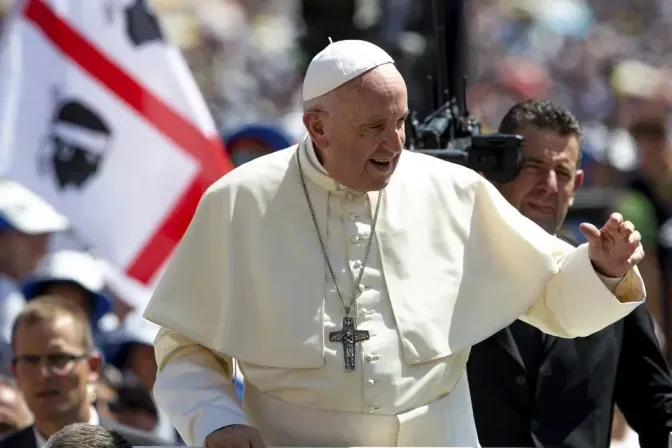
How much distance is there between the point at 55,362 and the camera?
22.6 ft

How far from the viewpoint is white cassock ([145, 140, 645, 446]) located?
4977mm

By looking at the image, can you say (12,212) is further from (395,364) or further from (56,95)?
(395,364)

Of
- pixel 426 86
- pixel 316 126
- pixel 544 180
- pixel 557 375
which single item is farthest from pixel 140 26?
pixel 316 126

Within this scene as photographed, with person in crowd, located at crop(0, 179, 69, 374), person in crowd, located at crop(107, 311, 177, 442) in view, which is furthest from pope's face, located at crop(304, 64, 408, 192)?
person in crowd, located at crop(0, 179, 69, 374)

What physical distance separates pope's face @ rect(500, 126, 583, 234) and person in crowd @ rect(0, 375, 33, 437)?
8.71 feet

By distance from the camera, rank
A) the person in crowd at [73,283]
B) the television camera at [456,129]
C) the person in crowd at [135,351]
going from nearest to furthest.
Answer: the television camera at [456,129]
the person in crowd at [73,283]
the person in crowd at [135,351]

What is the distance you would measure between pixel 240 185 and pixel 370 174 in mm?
438

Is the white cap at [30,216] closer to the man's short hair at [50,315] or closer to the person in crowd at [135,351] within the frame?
the person in crowd at [135,351]

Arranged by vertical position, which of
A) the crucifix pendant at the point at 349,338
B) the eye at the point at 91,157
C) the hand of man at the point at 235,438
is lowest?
the eye at the point at 91,157

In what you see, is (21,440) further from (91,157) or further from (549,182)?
(91,157)

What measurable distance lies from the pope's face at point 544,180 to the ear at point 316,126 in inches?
51.4

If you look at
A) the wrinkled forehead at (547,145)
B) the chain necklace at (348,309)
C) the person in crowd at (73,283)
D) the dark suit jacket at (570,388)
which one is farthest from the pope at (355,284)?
the person in crowd at (73,283)

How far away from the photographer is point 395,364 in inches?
197

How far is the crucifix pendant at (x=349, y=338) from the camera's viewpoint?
4.96 meters
